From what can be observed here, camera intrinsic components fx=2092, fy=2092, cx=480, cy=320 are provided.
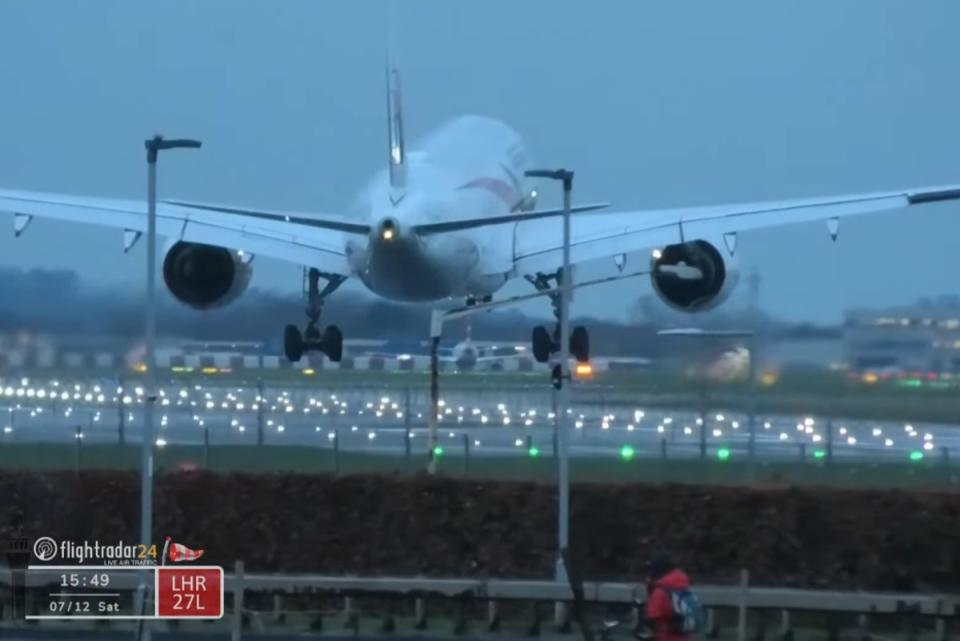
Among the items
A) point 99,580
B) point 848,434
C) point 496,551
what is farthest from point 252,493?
point 848,434

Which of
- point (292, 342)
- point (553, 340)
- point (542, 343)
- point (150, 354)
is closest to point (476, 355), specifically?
point (542, 343)

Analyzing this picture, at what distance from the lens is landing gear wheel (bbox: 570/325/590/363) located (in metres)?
46.4

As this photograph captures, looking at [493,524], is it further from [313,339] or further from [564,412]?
[313,339]

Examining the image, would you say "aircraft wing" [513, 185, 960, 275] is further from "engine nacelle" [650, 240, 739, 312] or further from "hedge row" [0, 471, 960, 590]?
"hedge row" [0, 471, 960, 590]

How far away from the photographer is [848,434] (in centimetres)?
4500

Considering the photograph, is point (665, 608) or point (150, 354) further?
point (150, 354)

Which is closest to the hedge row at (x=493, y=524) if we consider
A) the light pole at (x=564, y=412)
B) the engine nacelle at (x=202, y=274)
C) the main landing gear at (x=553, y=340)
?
the light pole at (x=564, y=412)

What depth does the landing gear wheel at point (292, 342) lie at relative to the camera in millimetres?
46531

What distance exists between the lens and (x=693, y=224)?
4700cm

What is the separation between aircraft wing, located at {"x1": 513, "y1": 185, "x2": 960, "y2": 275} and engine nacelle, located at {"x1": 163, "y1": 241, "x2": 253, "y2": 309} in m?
6.68

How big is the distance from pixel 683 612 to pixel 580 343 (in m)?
29.1

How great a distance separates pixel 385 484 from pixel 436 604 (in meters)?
3.63

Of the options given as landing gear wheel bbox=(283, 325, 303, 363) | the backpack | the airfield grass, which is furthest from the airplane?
the backpack

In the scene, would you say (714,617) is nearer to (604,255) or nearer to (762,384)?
(762,384)
